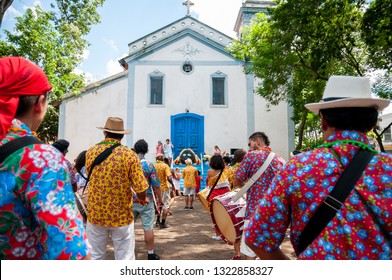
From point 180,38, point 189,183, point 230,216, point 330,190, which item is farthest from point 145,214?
point 180,38

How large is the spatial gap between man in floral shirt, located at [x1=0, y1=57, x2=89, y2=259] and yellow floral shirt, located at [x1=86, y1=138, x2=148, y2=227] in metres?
2.29

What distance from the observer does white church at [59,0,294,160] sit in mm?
19734

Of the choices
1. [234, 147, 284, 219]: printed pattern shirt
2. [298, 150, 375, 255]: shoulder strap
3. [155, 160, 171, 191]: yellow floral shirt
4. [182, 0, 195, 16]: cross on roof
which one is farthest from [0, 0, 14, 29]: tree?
[182, 0, 195, 16]: cross on roof

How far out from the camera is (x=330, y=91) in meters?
1.90

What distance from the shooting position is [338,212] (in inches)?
61.7

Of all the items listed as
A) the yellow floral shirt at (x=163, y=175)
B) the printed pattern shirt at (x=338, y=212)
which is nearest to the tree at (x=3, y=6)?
the yellow floral shirt at (x=163, y=175)

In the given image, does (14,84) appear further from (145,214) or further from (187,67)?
(187,67)

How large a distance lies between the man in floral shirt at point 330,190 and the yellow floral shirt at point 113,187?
7.63 feet

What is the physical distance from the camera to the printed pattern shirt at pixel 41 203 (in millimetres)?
1385

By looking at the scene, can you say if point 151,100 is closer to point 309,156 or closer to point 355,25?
point 355,25

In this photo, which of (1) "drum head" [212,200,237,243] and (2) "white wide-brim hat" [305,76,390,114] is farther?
(1) "drum head" [212,200,237,243]

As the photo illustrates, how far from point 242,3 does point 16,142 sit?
2371 cm

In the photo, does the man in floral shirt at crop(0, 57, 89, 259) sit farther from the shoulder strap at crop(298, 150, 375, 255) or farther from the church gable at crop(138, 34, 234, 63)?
the church gable at crop(138, 34, 234, 63)
